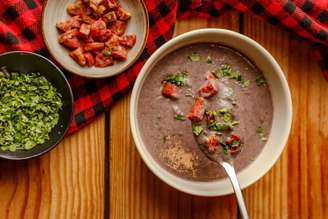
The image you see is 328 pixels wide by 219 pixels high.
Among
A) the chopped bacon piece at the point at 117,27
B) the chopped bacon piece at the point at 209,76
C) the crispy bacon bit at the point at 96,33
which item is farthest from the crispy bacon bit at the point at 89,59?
the chopped bacon piece at the point at 209,76

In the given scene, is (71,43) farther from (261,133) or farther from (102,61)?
(261,133)

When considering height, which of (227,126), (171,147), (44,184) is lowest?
(44,184)

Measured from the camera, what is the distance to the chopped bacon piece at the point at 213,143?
1.48 m

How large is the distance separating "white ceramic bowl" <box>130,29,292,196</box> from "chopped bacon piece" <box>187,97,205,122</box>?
0.16 meters

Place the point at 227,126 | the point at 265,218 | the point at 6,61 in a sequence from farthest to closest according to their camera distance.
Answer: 1. the point at 265,218
2. the point at 6,61
3. the point at 227,126

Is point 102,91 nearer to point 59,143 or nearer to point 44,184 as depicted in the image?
point 59,143

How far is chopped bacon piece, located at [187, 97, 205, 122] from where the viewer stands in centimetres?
150

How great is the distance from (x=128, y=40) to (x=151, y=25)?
0.31ft

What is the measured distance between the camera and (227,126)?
4.95 ft

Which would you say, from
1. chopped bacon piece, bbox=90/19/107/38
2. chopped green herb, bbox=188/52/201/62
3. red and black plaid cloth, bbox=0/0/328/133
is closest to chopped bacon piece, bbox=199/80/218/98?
chopped green herb, bbox=188/52/201/62

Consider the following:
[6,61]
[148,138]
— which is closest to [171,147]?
[148,138]

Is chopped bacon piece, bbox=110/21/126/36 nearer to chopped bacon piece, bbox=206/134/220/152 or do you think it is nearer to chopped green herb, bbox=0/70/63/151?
chopped green herb, bbox=0/70/63/151

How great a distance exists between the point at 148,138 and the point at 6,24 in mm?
530

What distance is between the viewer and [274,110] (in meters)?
1.63
